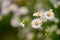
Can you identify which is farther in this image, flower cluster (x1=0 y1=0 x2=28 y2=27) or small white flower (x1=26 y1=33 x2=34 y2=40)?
flower cluster (x1=0 y1=0 x2=28 y2=27)

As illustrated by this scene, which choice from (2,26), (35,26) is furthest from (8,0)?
(35,26)

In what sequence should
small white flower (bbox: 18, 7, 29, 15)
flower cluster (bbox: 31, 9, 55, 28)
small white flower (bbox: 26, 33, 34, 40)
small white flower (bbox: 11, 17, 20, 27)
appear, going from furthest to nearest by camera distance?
small white flower (bbox: 18, 7, 29, 15) < small white flower (bbox: 11, 17, 20, 27) < small white flower (bbox: 26, 33, 34, 40) < flower cluster (bbox: 31, 9, 55, 28)

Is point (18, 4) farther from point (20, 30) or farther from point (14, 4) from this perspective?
point (20, 30)

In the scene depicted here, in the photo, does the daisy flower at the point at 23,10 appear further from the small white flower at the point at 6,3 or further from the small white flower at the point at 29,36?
the small white flower at the point at 29,36

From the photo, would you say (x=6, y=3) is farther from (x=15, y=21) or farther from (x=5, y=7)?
(x=15, y=21)

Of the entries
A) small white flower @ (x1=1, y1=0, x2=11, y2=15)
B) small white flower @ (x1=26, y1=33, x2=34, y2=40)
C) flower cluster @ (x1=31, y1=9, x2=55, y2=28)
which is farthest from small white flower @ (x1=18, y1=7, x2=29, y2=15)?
flower cluster @ (x1=31, y1=9, x2=55, y2=28)

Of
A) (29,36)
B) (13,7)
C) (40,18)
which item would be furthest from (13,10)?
(40,18)

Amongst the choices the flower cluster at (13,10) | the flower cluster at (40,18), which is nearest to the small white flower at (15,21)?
the flower cluster at (13,10)


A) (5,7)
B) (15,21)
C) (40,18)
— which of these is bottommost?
(40,18)

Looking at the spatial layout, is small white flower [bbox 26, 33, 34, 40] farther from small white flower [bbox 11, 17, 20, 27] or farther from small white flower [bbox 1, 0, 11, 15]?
small white flower [bbox 1, 0, 11, 15]

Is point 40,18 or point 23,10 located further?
point 23,10

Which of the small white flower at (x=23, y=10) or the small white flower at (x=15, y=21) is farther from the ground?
the small white flower at (x=23, y=10)

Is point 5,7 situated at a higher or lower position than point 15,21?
higher

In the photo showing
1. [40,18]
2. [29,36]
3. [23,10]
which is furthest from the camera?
[23,10]
